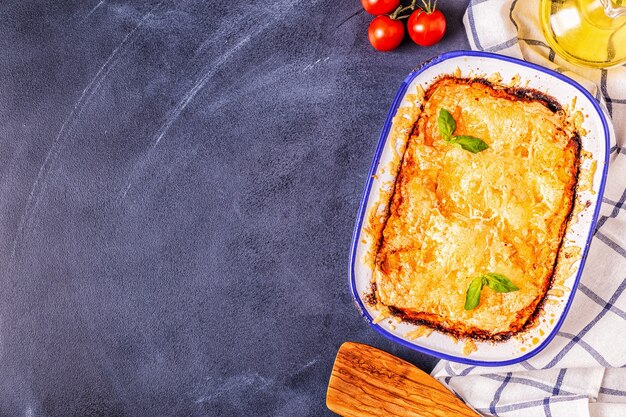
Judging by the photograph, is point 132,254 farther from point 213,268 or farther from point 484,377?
point 484,377

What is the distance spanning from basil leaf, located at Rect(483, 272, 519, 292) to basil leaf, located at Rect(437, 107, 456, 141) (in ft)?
1.78

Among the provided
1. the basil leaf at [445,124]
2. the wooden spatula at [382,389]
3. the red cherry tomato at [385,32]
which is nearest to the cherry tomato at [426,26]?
the red cherry tomato at [385,32]

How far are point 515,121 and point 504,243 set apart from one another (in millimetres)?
464

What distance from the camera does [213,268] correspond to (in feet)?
8.85

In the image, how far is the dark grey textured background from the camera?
2607 millimetres

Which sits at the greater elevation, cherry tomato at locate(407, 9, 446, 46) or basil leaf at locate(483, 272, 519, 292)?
cherry tomato at locate(407, 9, 446, 46)

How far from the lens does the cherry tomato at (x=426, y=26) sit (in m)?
2.44

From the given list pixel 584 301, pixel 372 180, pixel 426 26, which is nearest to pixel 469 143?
pixel 372 180

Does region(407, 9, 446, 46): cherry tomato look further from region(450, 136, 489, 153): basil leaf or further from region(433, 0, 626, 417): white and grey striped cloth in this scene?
region(450, 136, 489, 153): basil leaf

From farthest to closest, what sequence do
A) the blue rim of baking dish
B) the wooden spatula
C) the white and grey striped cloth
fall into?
the wooden spatula < the white and grey striped cloth < the blue rim of baking dish

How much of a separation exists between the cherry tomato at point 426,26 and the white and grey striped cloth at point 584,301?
11 cm

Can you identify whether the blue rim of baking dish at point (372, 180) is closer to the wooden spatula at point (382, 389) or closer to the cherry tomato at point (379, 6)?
the wooden spatula at point (382, 389)

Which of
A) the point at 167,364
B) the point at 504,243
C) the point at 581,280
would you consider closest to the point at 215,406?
the point at 167,364

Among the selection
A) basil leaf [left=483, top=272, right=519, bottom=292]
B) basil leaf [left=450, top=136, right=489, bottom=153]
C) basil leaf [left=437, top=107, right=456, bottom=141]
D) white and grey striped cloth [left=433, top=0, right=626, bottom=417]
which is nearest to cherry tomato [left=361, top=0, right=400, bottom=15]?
white and grey striped cloth [left=433, top=0, right=626, bottom=417]
